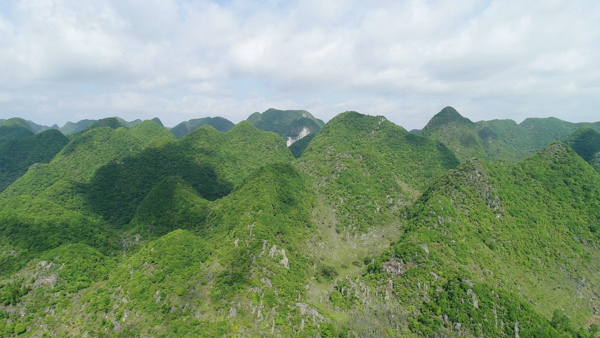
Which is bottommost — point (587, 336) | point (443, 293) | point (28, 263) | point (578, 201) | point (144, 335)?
point (587, 336)

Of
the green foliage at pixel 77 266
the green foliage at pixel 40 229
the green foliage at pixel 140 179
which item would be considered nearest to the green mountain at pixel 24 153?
the green foliage at pixel 140 179

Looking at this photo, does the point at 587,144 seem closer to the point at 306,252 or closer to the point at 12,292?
the point at 306,252

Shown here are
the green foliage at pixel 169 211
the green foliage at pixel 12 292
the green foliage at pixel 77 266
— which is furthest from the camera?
the green foliage at pixel 169 211

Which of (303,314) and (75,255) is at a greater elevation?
(75,255)

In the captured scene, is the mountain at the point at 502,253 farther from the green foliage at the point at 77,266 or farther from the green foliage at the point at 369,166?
the green foliage at the point at 77,266

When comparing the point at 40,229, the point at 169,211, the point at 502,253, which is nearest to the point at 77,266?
the point at 40,229

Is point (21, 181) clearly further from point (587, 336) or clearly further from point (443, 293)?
point (587, 336)

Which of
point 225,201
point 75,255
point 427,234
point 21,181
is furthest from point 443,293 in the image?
point 21,181
